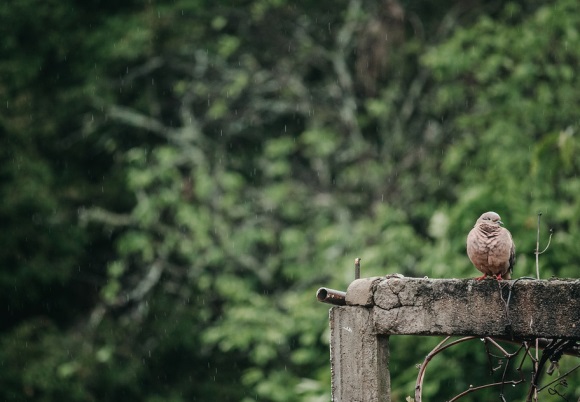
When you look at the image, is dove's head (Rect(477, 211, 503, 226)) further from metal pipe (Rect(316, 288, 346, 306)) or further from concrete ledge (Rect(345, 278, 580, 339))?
metal pipe (Rect(316, 288, 346, 306))

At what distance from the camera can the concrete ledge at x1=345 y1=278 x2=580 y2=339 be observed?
264 centimetres

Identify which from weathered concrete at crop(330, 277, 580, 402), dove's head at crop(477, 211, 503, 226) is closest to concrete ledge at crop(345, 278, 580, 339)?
weathered concrete at crop(330, 277, 580, 402)

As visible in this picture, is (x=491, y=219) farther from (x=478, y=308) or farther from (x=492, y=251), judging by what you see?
(x=478, y=308)

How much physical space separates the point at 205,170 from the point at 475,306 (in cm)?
666

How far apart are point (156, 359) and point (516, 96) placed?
4.88 meters

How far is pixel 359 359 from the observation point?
117 inches

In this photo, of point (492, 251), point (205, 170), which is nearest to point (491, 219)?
point (492, 251)

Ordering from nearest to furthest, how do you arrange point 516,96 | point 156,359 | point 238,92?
1. point 516,96
2. point 238,92
3. point 156,359

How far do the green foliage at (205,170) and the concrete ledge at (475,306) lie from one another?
16.0 feet

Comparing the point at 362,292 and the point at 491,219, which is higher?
the point at 491,219

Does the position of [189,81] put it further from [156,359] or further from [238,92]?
[156,359]

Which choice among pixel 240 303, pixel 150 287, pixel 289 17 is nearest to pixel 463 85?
pixel 289 17

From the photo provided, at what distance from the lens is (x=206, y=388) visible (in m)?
10.1

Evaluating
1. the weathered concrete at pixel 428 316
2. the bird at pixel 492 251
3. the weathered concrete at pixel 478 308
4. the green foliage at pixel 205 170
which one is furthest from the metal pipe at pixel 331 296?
the green foliage at pixel 205 170
